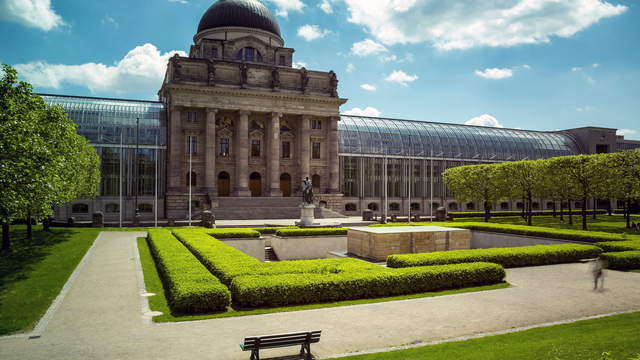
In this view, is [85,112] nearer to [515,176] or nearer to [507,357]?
[515,176]

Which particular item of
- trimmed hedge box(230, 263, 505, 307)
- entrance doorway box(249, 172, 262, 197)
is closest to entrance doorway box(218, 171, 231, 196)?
entrance doorway box(249, 172, 262, 197)

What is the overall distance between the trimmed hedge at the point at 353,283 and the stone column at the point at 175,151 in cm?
5169

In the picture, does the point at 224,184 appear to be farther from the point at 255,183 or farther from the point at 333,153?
the point at 333,153

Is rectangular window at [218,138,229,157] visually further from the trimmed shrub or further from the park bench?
the park bench

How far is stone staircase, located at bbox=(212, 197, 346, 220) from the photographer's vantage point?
6038 centimetres

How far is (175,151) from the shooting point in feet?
219

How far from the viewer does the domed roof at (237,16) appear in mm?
77125

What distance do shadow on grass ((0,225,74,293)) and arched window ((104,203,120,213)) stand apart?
66.7 ft

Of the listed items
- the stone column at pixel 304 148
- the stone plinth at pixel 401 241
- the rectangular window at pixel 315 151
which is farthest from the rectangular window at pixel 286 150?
the stone plinth at pixel 401 241

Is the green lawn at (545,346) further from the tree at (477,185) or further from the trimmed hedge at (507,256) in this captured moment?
the tree at (477,185)

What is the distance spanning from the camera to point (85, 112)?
70.6m

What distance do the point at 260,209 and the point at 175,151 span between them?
16.4m

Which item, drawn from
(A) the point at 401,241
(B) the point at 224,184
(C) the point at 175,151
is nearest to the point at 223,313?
(A) the point at 401,241

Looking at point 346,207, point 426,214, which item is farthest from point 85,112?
point 426,214
